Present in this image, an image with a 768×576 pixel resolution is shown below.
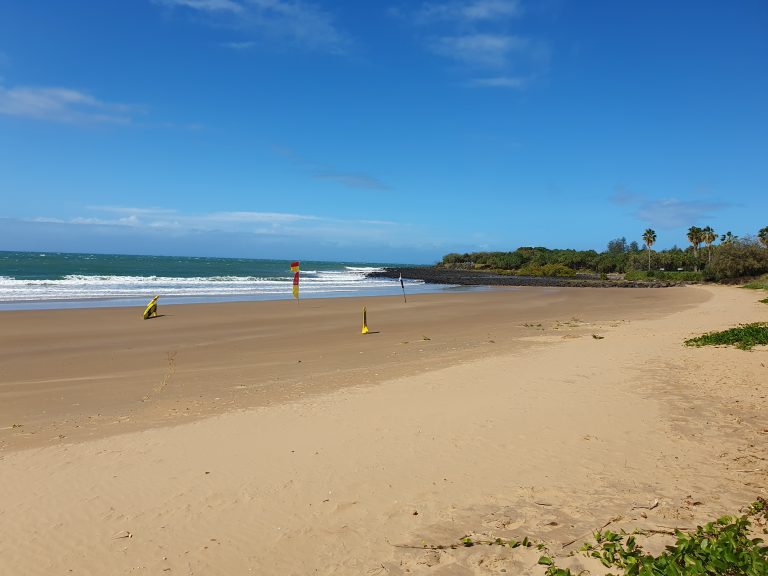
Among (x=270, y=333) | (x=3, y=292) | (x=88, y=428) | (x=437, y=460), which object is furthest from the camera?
(x=3, y=292)

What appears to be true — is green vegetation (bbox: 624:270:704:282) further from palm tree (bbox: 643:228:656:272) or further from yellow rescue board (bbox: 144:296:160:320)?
yellow rescue board (bbox: 144:296:160:320)

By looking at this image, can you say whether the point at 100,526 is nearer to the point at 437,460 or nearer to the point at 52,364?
the point at 437,460

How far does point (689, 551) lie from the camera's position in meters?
3.48

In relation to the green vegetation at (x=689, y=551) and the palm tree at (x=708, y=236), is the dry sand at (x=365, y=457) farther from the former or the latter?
the palm tree at (x=708, y=236)

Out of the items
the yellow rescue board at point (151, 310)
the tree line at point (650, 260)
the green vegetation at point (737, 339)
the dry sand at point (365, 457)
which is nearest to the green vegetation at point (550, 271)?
the tree line at point (650, 260)

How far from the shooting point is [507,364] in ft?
35.8

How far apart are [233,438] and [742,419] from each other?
6.77m

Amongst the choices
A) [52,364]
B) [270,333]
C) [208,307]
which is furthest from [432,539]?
[208,307]

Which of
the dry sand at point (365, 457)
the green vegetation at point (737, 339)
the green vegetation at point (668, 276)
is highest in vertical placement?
the green vegetation at point (668, 276)

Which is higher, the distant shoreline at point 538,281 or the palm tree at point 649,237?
the palm tree at point 649,237

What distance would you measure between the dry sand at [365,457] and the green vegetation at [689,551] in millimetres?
126

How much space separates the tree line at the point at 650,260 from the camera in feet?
194

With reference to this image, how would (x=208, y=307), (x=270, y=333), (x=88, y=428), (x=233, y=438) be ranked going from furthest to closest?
(x=208, y=307)
(x=270, y=333)
(x=88, y=428)
(x=233, y=438)

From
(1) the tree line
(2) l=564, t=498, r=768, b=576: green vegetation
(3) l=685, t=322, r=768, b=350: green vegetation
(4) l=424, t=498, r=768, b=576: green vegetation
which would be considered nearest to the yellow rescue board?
(3) l=685, t=322, r=768, b=350: green vegetation
